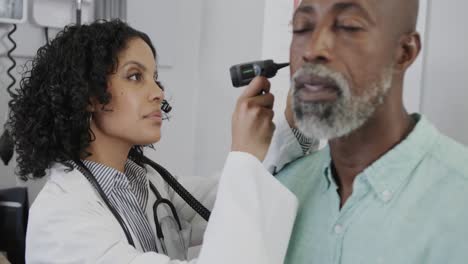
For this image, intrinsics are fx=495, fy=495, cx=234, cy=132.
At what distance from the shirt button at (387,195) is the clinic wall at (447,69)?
25cm

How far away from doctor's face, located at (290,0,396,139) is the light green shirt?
96 millimetres

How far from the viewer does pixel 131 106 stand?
113cm

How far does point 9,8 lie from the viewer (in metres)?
1.82

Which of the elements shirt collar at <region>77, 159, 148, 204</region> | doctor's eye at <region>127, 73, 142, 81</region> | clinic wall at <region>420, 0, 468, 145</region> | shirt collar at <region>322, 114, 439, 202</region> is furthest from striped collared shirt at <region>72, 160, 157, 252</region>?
clinic wall at <region>420, 0, 468, 145</region>

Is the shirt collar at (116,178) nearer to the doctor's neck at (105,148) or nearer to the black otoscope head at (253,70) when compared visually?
the doctor's neck at (105,148)

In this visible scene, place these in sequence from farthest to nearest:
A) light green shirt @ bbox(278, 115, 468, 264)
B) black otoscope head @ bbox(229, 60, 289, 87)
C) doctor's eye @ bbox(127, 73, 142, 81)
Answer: doctor's eye @ bbox(127, 73, 142, 81), black otoscope head @ bbox(229, 60, 289, 87), light green shirt @ bbox(278, 115, 468, 264)

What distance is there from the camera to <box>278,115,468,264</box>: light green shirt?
686 mm

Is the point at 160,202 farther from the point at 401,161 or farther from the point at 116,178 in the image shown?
the point at 401,161

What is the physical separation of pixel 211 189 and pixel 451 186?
2.57 feet

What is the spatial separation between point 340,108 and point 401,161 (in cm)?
14

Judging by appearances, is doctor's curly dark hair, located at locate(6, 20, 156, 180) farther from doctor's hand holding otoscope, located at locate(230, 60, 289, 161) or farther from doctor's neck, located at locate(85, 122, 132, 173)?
doctor's hand holding otoscope, located at locate(230, 60, 289, 161)

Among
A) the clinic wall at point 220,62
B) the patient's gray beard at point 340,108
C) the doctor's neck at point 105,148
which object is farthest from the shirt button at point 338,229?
the clinic wall at point 220,62

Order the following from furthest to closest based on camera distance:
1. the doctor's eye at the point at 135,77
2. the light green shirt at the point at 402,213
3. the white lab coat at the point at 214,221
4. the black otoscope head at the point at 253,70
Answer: the doctor's eye at the point at 135,77 → the black otoscope head at the point at 253,70 → the white lab coat at the point at 214,221 → the light green shirt at the point at 402,213

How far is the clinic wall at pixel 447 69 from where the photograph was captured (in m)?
0.90
